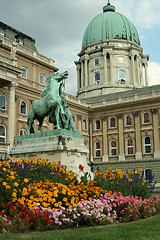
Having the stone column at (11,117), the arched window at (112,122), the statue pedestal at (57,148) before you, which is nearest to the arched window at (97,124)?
the arched window at (112,122)

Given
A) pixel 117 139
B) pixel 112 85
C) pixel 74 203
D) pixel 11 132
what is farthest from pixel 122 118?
pixel 74 203

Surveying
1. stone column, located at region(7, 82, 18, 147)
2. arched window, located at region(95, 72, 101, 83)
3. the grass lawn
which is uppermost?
arched window, located at region(95, 72, 101, 83)

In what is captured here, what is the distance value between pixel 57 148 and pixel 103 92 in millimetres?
52251

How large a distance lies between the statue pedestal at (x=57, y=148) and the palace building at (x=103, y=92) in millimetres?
14936

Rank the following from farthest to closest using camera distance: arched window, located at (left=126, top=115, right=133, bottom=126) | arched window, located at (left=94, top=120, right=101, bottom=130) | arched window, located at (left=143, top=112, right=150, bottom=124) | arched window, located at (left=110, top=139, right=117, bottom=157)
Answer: arched window, located at (left=94, top=120, right=101, bottom=130)
arched window, located at (left=110, top=139, right=117, bottom=157)
arched window, located at (left=126, top=115, right=133, bottom=126)
arched window, located at (left=143, top=112, right=150, bottom=124)

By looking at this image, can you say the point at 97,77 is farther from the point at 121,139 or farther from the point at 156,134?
the point at 156,134

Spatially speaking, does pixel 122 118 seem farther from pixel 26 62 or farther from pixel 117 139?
pixel 26 62

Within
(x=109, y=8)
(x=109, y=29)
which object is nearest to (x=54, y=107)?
(x=109, y=29)

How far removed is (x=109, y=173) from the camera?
12.9 m

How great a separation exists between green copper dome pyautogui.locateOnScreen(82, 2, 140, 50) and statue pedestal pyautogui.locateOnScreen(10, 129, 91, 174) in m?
58.0

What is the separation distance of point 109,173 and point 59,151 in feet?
7.60

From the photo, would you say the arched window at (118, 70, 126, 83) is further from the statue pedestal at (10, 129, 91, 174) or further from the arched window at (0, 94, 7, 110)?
the statue pedestal at (10, 129, 91, 174)

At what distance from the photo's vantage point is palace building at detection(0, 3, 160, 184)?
121 feet

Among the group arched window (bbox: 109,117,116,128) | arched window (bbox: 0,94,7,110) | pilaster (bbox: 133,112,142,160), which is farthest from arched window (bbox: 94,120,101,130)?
arched window (bbox: 0,94,7,110)
